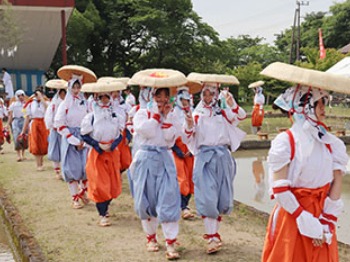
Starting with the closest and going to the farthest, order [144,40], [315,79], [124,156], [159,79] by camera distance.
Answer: [315,79] → [159,79] → [124,156] → [144,40]

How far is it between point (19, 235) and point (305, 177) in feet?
12.2

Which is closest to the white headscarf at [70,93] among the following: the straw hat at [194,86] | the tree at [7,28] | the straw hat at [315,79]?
the straw hat at [194,86]

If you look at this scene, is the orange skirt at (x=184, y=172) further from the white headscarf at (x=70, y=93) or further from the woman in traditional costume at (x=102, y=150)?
the white headscarf at (x=70, y=93)

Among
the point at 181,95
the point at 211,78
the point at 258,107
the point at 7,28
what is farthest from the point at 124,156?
the point at 7,28

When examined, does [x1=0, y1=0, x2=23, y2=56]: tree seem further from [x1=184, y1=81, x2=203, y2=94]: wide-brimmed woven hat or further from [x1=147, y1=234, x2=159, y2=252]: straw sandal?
[x1=147, y1=234, x2=159, y2=252]: straw sandal

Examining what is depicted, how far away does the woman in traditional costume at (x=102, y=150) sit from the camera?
6.34 meters

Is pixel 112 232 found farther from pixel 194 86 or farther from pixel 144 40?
pixel 144 40

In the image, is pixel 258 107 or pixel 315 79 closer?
pixel 315 79

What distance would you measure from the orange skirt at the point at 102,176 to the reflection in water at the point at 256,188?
2.38m

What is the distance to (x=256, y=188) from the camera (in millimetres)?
9148

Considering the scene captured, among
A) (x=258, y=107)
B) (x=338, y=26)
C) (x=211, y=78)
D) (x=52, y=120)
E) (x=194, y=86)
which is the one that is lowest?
(x=258, y=107)

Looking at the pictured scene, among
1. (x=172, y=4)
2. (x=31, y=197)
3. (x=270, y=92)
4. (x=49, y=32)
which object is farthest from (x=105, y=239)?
(x=270, y=92)

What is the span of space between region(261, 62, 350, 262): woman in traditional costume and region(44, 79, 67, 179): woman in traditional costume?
5.54m

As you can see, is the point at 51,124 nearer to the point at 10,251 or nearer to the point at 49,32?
the point at 10,251
